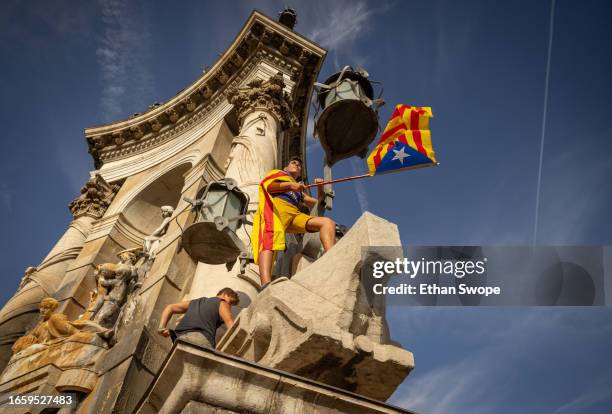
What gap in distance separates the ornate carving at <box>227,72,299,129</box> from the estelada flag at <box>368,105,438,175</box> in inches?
186

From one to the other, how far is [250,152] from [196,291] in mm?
3201

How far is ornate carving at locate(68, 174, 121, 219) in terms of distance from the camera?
1367 centimetres

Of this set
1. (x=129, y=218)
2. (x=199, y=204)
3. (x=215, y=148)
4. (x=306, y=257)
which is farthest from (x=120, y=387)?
(x=129, y=218)

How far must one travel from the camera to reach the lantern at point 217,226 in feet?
19.0

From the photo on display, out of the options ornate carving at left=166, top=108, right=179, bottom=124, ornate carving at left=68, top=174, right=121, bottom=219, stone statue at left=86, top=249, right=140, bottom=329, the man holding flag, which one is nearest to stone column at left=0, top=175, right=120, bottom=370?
ornate carving at left=68, top=174, right=121, bottom=219

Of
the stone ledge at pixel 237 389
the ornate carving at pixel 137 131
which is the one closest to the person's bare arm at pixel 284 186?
the stone ledge at pixel 237 389

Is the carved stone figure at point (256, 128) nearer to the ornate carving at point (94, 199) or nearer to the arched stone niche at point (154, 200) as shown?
the arched stone niche at point (154, 200)

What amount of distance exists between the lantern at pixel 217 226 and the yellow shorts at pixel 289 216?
123 cm

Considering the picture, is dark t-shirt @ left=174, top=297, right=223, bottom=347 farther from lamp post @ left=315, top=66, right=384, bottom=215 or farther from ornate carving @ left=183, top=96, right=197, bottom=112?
ornate carving @ left=183, top=96, right=197, bottom=112

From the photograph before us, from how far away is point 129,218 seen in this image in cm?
1302

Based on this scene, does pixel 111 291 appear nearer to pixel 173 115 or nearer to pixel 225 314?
pixel 225 314

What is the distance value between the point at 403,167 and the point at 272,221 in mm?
2031

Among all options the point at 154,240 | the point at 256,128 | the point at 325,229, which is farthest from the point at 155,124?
the point at 325,229

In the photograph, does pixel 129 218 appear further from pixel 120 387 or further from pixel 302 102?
pixel 120 387
